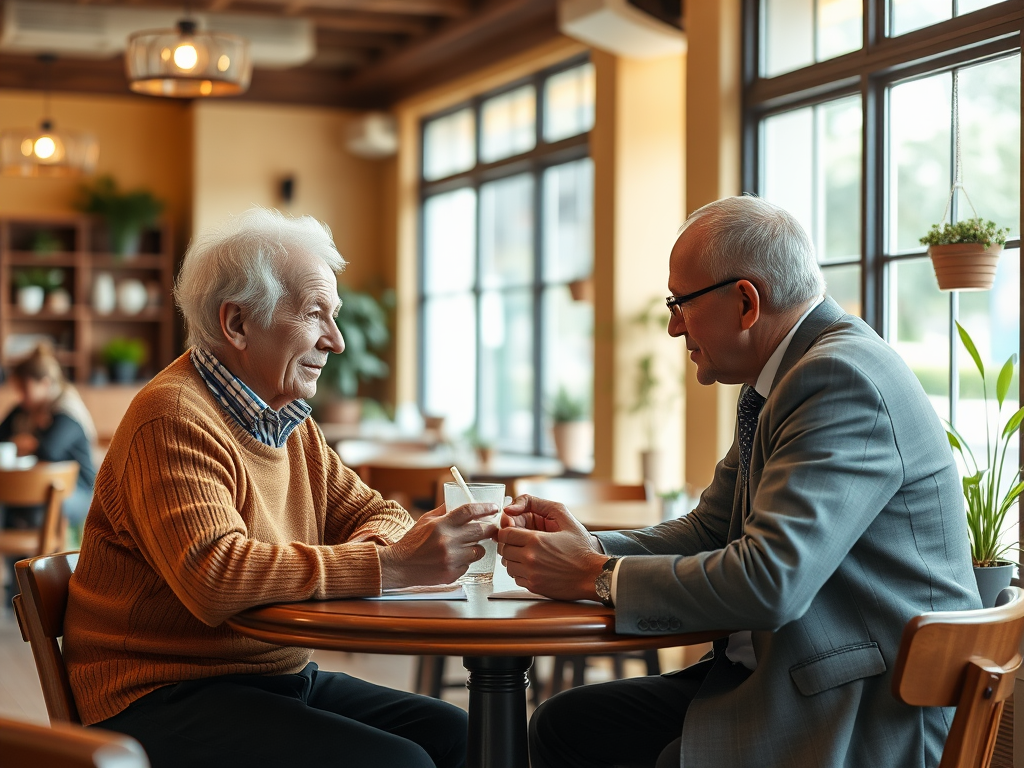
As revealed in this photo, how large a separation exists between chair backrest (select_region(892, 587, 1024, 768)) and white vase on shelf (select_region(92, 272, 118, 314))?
845cm

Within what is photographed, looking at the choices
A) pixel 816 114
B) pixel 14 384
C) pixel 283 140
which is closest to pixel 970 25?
pixel 816 114

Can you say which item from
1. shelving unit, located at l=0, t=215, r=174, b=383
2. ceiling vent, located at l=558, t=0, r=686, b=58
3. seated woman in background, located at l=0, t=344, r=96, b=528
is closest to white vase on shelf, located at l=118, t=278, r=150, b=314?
shelving unit, located at l=0, t=215, r=174, b=383

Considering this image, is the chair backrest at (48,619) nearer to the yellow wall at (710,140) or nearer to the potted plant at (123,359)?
the yellow wall at (710,140)

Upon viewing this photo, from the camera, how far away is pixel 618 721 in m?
2.15

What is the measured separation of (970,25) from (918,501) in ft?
8.13

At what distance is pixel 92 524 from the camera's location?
193 cm

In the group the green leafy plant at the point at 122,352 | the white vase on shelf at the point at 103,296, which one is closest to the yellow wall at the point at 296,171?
the white vase on shelf at the point at 103,296

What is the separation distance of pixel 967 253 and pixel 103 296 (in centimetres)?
730

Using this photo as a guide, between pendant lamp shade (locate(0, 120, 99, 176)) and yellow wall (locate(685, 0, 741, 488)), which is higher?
pendant lamp shade (locate(0, 120, 99, 176))

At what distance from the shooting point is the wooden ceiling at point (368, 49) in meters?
7.16

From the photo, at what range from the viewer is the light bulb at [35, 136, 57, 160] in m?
7.19

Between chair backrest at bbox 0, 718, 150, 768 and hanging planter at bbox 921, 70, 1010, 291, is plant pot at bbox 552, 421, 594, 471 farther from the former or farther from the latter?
chair backrest at bbox 0, 718, 150, 768

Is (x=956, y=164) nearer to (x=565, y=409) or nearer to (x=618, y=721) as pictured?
(x=618, y=721)

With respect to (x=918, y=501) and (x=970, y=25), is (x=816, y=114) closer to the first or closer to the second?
(x=970, y=25)
